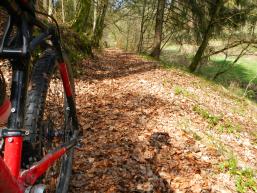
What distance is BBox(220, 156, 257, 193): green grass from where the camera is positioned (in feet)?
14.8

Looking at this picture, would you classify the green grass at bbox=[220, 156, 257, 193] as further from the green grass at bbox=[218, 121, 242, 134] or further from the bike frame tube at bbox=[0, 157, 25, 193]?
the bike frame tube at bbox=[0, 157, 25, 193]

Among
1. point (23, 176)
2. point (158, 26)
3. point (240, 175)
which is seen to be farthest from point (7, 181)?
point (158, 26)

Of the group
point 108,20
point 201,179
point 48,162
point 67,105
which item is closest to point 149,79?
point 201,179

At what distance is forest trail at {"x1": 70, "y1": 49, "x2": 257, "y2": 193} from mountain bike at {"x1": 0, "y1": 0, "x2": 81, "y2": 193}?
1024 millimetres

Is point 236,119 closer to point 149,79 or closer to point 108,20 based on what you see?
point 149,79

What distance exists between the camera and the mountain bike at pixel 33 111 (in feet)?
6.12

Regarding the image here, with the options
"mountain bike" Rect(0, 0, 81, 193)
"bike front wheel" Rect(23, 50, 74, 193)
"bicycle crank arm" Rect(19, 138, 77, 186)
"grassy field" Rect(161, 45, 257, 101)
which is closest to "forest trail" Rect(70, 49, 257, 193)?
"bike front wheel" Rect(23, 50, 74, 193)

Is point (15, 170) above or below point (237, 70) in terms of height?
above

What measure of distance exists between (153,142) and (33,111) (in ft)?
10.3

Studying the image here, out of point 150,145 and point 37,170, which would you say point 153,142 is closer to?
point 150,145

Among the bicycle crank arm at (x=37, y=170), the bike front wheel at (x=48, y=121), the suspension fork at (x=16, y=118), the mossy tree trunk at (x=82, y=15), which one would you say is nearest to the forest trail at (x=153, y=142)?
the bike front wheel at (x=48, y=121)

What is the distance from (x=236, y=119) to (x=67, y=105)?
5.86 m

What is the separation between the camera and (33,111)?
240 centimetres

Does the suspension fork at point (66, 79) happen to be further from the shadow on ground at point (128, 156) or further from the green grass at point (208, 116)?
the green grass at point (208, 116)
